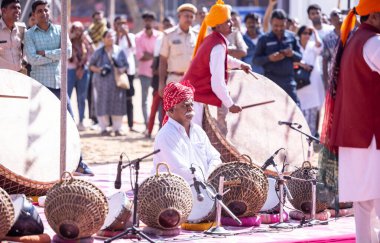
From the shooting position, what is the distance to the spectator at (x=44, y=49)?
10609 millimetres

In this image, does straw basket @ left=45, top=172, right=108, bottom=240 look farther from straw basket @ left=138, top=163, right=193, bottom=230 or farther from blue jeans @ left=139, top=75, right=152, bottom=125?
blue jeans @ left=139, top=75, right=152, bottom=125

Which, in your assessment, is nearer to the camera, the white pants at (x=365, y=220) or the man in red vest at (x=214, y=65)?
the white pants at (x=365, y=220)

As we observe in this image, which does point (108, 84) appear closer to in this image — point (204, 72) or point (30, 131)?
point (204, 72)

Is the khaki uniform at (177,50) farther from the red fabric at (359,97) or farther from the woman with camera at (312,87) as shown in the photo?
the red fabric at (359,97)

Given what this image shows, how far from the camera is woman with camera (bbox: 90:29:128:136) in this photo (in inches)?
641

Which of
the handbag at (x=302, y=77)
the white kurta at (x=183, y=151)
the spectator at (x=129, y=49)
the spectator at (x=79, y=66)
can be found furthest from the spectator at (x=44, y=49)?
the spectator at (x=129, y=49)

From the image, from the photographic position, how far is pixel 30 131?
930 centimetres

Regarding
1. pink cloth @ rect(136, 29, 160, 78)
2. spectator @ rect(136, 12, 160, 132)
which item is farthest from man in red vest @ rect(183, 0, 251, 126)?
pink cloth @ rect(136, 29, 160, 78)

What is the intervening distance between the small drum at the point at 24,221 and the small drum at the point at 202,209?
1192 millimetres

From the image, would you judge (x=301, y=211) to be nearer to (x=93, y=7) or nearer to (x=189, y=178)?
(x=189, y=178)

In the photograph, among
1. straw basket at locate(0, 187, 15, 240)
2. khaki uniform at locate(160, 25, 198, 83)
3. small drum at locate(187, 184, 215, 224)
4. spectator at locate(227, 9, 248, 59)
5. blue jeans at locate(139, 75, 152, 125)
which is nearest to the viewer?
straw basket at locate(0, 187, 15, 240)

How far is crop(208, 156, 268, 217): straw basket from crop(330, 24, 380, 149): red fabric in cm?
158

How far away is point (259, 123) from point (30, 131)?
2.35 metres

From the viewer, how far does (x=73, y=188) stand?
7.37m
